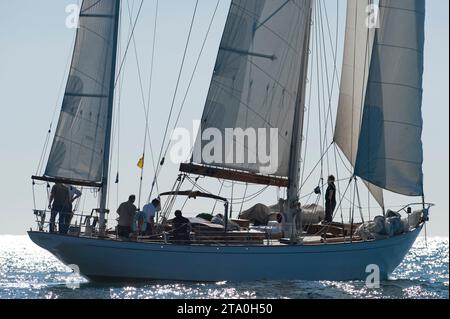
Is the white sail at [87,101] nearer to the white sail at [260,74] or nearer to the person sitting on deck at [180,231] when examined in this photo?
the person sitting on deck at [180,231]

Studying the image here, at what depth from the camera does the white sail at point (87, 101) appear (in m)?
35.8

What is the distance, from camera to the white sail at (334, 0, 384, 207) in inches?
1500

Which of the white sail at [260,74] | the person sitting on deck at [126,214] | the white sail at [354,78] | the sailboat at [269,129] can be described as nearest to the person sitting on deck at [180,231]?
the sailboat at [269,129]

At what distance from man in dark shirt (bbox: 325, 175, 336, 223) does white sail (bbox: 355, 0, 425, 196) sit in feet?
3.60

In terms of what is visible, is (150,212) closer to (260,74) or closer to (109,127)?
(109,127)

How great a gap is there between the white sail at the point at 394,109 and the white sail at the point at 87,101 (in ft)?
28.4

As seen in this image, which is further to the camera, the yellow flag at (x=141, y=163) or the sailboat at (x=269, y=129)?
the yellow flag at (x=141, y=163)

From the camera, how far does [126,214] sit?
35125 mm

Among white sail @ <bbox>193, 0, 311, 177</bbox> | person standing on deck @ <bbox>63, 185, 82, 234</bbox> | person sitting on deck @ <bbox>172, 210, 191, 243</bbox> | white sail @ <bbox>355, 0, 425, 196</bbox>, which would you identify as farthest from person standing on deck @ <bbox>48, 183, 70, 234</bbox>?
white sail @ <bbox>355, 0, 425, 196</bbox>

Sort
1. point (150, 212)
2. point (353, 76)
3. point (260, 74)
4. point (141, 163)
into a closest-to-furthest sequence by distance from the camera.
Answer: point (150, 212) < point (141, 163) < point (260, 74) < point (353, 76)

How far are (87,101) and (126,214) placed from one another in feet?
13.0

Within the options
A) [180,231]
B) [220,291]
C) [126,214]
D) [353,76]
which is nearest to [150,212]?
[126,214]

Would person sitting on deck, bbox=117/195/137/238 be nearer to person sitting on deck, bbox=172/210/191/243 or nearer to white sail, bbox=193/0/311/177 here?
person sitting on deck, bbox=172/210/191/243
